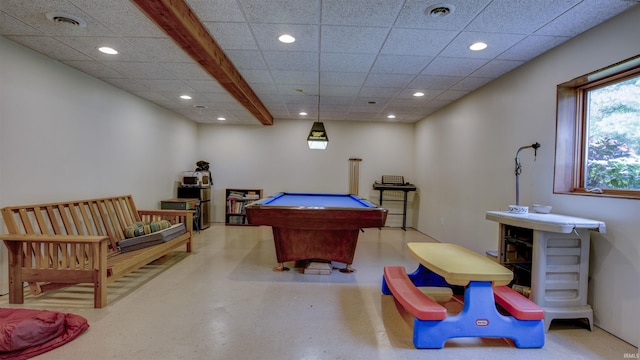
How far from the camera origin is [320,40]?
114 inches

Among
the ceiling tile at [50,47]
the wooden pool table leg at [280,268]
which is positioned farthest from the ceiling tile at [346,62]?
the ceiling tile at [50,47]

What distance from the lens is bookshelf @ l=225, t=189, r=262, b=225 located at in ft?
22.5

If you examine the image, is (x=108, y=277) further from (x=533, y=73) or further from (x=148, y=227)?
(x=533, y=73)

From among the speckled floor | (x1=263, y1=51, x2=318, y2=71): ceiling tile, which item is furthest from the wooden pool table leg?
(x1=263, y1=51, x2=318, y2=71): ceiling tile

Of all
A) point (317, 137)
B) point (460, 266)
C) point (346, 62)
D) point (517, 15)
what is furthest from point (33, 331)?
point (517, 15)

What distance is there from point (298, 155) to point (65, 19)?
5.01 m

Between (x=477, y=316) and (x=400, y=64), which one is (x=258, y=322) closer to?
(x=477, y=316)

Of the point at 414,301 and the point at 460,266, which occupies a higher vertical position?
the point at 460,266

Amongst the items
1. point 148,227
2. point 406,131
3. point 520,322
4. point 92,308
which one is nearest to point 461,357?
point 520,322

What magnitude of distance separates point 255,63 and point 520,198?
11.7ft

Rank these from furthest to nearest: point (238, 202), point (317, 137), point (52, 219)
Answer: point (238, 202) < point (317, 137) < point (52, 219)

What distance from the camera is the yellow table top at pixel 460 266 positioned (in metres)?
2.18

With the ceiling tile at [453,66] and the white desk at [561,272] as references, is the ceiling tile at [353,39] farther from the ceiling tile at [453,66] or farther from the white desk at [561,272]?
the white desk at [561,272]

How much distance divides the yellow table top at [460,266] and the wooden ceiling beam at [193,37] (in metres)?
2.84
